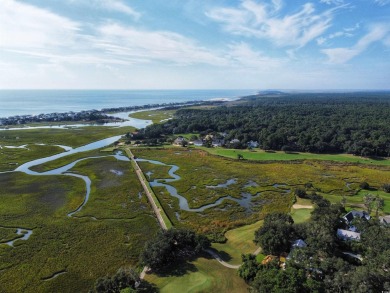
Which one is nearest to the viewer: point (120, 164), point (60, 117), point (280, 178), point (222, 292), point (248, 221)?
point (222, 292)

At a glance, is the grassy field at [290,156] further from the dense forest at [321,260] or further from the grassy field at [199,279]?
the grassy field at [199,279]

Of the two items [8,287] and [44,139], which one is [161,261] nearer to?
[8,287]

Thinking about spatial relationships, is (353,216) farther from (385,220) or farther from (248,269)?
(248,269)

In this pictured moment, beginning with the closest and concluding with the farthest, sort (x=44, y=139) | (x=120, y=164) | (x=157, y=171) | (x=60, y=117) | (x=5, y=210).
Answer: (x=5, y=210)
(x=157, y=171)
(x=120, y=164)
(x=44, y=139)
(x=60, y=117)

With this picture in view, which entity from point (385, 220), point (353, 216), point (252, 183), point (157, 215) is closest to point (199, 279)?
point (157, 215)

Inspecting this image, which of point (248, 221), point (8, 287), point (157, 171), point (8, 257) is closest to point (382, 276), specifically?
point (248, 221)

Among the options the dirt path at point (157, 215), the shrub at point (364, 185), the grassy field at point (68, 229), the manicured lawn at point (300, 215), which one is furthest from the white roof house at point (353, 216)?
the grassy field at point (68, 229)
